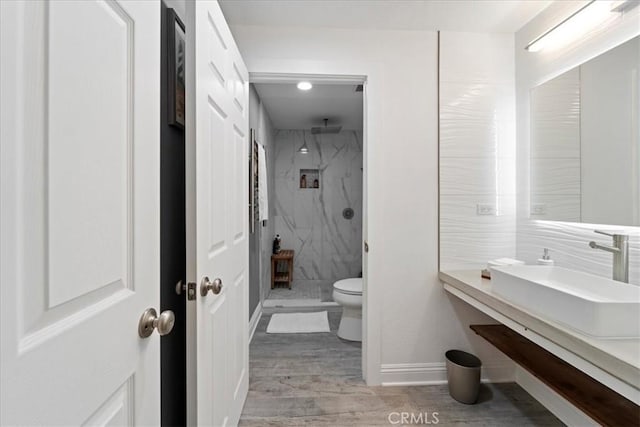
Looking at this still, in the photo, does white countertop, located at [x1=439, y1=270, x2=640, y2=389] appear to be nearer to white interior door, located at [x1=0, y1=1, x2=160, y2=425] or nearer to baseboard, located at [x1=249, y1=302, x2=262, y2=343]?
white interior door, located at [x1=0, y1=1, x2=160, y2=425]

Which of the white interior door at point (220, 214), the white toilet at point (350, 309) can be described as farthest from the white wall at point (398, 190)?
the white interior door at point (220, 214)

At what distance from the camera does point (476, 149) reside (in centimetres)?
206

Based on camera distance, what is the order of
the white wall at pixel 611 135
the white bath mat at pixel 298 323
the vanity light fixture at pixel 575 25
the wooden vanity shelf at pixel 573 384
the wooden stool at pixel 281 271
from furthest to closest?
the wooden stool at pixel 281 271
the white bath mat at pixel 298 323
the vanity light fixture at pixel 575 25
the white wall at pixel 611 135
the wooden vanity shelf at pixel 573 384

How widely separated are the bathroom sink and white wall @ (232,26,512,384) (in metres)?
0.61

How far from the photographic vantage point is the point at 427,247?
6.79 ft

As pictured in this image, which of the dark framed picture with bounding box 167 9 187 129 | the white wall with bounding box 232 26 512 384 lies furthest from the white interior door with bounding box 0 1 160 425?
the white wall with bounding box 232 26 512 384

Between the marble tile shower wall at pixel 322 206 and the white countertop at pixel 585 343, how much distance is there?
11.0ft

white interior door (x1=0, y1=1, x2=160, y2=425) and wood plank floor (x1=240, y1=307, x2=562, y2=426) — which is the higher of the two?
white interior door (x1=0, y1=1, x2=160, y2=425)

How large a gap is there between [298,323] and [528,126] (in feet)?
8.29

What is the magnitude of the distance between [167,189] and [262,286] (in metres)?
2.55

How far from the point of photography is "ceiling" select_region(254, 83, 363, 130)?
3.09 metres

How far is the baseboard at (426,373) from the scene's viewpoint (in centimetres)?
203

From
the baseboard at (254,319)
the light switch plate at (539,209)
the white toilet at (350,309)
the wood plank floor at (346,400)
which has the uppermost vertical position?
the light switch plate at (539,209)

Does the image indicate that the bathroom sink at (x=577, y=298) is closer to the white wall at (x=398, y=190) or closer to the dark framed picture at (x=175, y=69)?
the white wall at (x=398, y=190)
